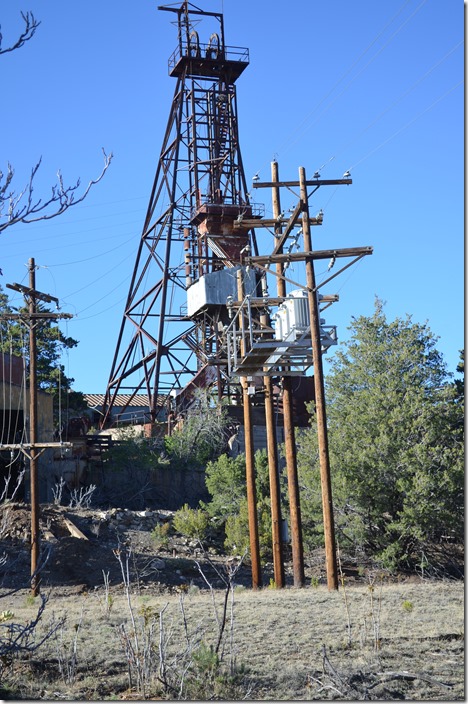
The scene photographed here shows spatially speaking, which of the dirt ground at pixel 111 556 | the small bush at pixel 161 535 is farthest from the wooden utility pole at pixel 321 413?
the small bush at pixel 161 535

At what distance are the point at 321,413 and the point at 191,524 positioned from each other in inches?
646

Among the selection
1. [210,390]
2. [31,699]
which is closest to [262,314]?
[31,699]

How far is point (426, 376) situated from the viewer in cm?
3055

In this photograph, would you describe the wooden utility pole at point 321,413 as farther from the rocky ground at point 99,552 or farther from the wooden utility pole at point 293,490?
the rocky ground at point 99,552

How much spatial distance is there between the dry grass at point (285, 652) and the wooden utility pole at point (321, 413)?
147cm

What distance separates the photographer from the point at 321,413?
1905cm

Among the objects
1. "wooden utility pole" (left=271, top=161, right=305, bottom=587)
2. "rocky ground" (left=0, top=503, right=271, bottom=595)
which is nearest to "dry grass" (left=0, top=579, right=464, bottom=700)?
"wooden utility pole" (left=271, top=161, right=305, bottom=587)

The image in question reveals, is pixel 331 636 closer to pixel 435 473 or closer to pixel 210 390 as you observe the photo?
pixel 435 473

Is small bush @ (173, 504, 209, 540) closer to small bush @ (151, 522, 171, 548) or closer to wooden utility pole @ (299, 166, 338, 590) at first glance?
small bush @ (151, 522, 171, 548)

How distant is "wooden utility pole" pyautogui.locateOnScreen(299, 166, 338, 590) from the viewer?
61.0 feet

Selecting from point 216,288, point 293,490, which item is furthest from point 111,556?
point 216,288

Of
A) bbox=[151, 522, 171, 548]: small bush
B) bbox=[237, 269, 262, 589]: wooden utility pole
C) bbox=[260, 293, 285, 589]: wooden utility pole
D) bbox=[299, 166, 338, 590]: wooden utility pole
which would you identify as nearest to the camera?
bbox=[299, 166, 338, 590]: wooden utility pole

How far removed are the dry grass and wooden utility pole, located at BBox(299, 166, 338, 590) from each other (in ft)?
4.82

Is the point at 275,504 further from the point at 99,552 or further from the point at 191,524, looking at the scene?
the point at 191,524
